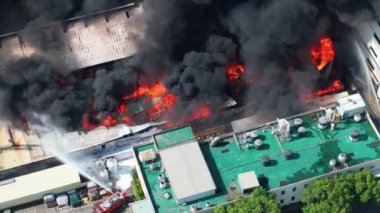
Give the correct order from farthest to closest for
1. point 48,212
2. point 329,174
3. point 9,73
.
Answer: point 9,73 < point 48,212 < point 329,174

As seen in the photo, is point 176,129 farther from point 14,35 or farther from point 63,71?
point 14,35

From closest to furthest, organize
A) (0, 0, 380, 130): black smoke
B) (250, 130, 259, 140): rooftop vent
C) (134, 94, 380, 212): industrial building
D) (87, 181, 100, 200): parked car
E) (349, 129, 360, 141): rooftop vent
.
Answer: (134, 94, 380, 212): industrial building < (349, 129, 360, 141): rooftop vent < (250, 130, 259, 140): rooftop vent < (87, 181, 100, 200): parked car < (0, 0, 380, 130): black smoke

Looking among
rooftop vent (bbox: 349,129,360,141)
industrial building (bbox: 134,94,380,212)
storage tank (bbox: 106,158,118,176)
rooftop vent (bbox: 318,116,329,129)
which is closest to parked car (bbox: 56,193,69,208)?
storage tank (bbox: 106,158,118,176)

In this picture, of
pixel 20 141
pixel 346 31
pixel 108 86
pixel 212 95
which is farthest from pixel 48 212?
pixel 346 31

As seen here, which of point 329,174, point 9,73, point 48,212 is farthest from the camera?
point 9,73

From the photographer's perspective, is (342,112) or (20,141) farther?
(20,141)

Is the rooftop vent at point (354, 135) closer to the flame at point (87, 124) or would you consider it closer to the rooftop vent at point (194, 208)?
the rooftop vent at point (194, 208)

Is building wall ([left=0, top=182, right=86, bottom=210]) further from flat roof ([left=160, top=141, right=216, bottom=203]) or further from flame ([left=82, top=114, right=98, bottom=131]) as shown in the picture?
flat roof ([left=160, top=141, right=216, bottom=203])

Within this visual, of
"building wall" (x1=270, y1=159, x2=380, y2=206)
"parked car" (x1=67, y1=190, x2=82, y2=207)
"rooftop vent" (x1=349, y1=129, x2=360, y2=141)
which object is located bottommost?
"building wall" (x1=270, y1=159, x2=380, y2=206)
